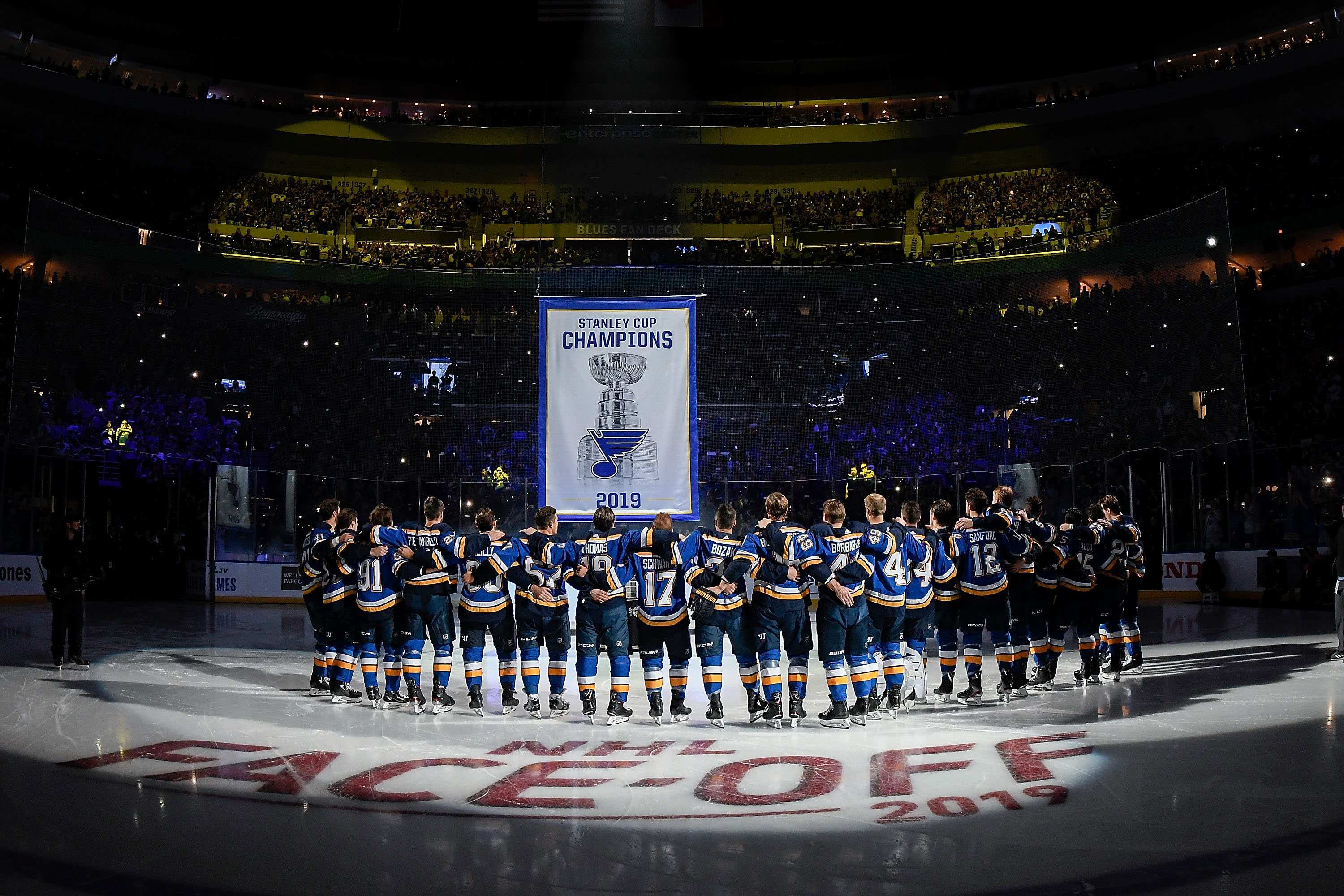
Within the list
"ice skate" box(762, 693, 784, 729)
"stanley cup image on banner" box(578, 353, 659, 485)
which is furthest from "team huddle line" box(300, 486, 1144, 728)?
"stanley cup image on banner" box(578, 353, 659, 485)

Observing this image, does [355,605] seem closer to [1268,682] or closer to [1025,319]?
[1268,682]

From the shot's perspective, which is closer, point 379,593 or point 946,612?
point 379,593

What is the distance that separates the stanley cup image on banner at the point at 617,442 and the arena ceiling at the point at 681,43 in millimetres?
17118

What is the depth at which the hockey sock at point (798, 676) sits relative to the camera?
26.6 feet

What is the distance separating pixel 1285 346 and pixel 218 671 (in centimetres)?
2455

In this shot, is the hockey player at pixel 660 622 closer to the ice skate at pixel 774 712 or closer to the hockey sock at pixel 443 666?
the ice skate at pixel 774 712

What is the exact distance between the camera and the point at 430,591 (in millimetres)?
9062

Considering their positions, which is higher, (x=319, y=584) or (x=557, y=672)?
(x=319, y=584)

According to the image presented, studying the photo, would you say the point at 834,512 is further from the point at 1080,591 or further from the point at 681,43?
the point at 681,43

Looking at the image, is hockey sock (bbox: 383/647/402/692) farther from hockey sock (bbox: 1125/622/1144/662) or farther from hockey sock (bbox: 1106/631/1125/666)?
hockey sock (bbox: 1125/622/1144/662)

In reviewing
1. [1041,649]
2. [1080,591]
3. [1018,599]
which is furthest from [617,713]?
[1080,591]

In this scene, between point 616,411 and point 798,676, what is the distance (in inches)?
236

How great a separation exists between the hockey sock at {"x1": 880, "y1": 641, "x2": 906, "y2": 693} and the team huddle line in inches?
0.6

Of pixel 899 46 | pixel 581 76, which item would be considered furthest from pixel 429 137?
Answer: pixel 899 46
